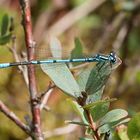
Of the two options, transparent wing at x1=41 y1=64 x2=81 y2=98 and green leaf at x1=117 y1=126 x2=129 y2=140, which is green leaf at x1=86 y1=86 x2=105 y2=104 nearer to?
Answer: transparent wing at x1=41 y1=64 x2=81 y2=98

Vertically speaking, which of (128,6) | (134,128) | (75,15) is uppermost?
(75,15)

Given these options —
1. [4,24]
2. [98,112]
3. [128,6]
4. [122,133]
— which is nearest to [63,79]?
[98,112]

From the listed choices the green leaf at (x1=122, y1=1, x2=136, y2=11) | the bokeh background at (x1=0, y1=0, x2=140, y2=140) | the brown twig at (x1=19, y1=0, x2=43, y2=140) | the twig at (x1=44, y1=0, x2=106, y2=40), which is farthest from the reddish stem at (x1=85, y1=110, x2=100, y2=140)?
the twig at (x1=44, y1=0, x2=106, y2=40)

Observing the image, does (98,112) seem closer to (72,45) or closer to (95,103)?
(95,103)

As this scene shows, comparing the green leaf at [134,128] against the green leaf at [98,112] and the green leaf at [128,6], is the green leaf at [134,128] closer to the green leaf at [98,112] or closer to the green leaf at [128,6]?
the green leaf at [98,112]

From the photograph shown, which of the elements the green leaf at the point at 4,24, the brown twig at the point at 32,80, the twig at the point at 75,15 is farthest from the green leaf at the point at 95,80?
the twig at the point at 75,15
